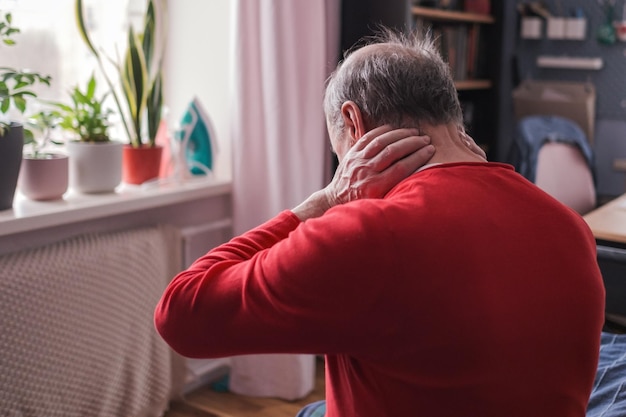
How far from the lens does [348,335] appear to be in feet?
3.08

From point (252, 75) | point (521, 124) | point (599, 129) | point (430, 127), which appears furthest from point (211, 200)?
point (599, 129)

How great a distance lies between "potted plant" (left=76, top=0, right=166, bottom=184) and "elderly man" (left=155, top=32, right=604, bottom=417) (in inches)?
55.8

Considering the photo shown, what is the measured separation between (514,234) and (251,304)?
36 centimetres

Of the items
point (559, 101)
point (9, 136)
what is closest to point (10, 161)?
point (9, 136)

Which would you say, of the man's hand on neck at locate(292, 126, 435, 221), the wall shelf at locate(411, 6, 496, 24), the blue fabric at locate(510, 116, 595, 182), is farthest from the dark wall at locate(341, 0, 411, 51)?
the man's hand on neck at locate(292, 126, 435, 221)

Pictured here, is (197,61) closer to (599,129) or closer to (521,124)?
(521,124)

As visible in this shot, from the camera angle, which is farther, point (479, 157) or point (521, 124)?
point (521, 124)

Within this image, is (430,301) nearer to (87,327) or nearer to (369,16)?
(87,327)

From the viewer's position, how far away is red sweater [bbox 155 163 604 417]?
35.9 inches

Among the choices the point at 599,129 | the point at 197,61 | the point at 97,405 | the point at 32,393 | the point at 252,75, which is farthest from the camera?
the point at 599,129

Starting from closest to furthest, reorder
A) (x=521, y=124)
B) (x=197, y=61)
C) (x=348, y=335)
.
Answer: (x=348, y=335)
(x=197, y=61)
(x=521, y=124)

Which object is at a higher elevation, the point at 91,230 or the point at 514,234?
the point at 514,234

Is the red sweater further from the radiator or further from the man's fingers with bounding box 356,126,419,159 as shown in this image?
the radiator

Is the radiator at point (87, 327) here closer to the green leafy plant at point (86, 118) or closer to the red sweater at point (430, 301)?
the green leafy plant at point (86, 118)
